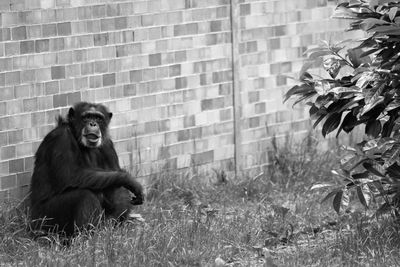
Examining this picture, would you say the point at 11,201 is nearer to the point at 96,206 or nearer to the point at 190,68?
the point at 96,206

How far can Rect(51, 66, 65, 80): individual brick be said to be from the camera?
31.6ft

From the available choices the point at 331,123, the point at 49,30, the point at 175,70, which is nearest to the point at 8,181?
the point at 49,30

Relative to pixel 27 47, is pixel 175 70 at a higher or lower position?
lower

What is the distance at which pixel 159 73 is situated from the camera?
34.7ft

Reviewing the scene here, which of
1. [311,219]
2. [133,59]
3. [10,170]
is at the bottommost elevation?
[311,219]

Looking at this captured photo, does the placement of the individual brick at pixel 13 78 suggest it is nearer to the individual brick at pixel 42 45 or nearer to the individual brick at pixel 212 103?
the individual brick at pixel 42 45

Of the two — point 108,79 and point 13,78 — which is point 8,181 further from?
point 108,79

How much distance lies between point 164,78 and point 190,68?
36cm

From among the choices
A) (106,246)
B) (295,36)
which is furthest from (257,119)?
(106,246)

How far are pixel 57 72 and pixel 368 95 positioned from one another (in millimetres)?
3005

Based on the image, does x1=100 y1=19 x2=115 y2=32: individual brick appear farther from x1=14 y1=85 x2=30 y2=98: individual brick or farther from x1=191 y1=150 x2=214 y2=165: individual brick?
x1=191 y1=150 x2=214 y2=165: individual brick

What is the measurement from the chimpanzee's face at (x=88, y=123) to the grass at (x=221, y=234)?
786mm

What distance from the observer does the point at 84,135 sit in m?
9.19

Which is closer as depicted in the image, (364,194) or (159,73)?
(364,194)
